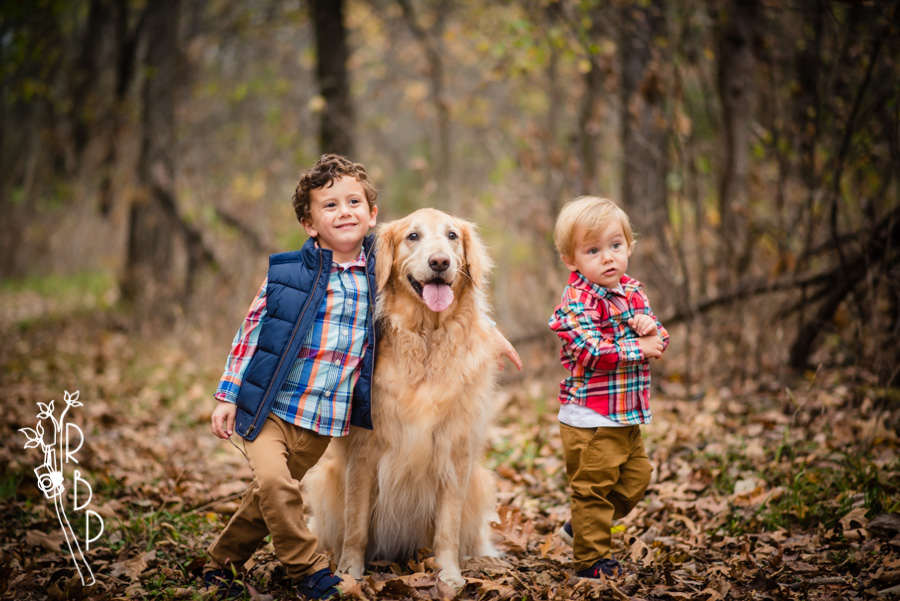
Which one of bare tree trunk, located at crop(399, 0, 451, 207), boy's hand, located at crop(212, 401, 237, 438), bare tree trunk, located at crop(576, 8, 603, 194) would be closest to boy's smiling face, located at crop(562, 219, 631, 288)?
boy's hand, located at crop(212, 401, 237, 438)

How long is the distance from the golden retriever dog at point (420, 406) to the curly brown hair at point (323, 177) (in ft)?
0.86

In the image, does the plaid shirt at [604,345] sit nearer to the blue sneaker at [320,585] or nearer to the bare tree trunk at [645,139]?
the blue sneaker at [320,585]

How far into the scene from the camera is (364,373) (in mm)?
2777

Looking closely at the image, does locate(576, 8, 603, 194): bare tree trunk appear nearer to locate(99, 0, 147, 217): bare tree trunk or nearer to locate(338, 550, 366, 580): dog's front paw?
locate(338, 550, 366, 580): dog's front paw

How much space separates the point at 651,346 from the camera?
266 cm

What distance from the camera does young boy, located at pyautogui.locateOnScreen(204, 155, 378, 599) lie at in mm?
2596

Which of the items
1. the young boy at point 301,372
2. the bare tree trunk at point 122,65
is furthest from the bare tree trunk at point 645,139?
the bare tree trunk at point 122,65

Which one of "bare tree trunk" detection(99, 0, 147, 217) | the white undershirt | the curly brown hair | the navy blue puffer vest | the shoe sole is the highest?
"bare tree trunk" detection(99, 0, 147, 217)

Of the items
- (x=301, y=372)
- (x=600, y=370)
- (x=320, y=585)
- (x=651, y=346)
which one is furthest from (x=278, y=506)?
(x=651, y=346)

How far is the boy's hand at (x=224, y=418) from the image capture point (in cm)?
262

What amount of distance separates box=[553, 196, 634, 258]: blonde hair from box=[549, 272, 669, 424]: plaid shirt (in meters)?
0.17

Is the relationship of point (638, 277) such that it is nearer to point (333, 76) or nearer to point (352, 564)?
Result: point (352, 564)

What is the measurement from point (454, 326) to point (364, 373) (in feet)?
1.46

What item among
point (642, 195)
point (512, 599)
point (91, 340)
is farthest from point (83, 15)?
point (512, 599)
